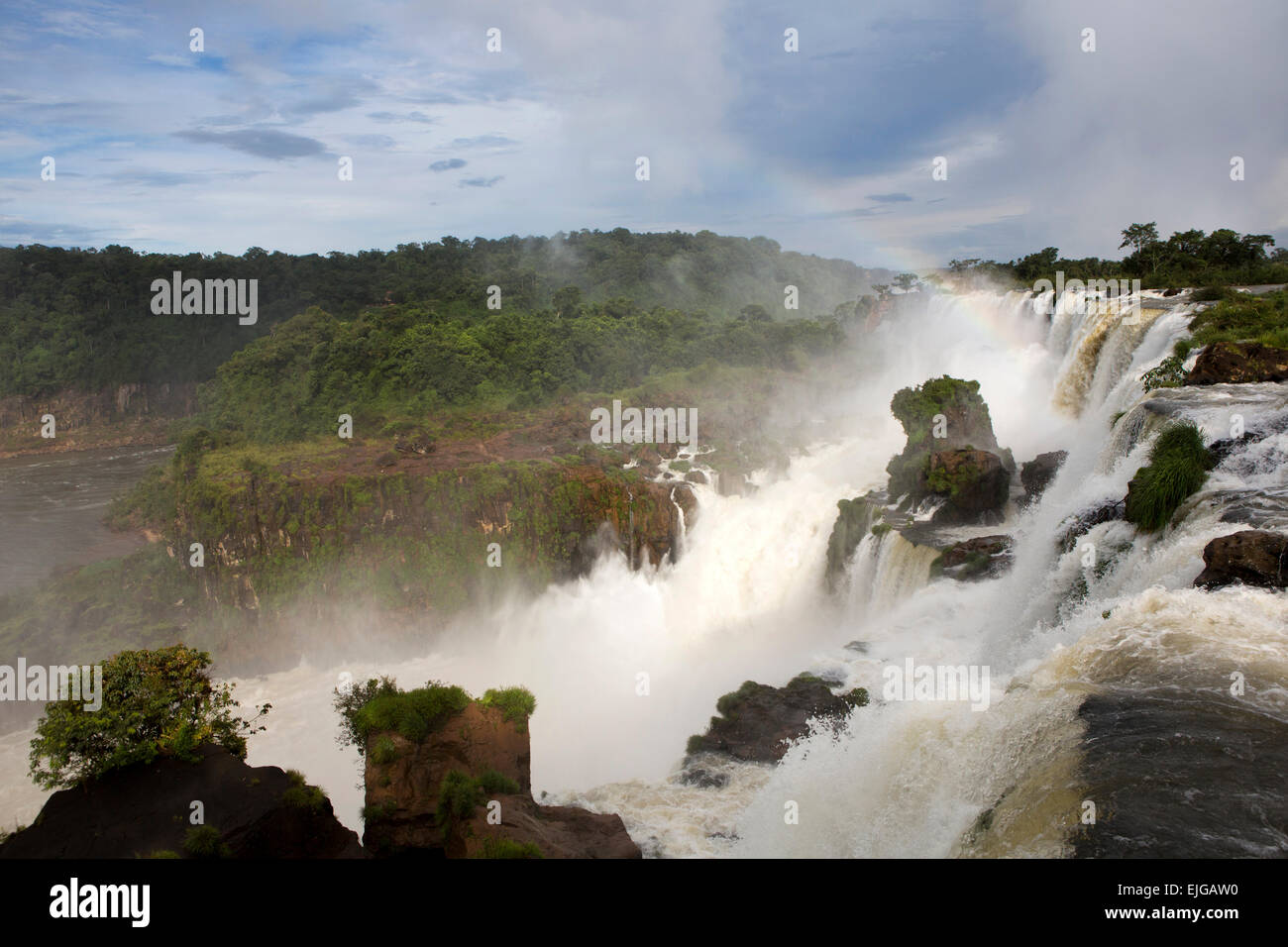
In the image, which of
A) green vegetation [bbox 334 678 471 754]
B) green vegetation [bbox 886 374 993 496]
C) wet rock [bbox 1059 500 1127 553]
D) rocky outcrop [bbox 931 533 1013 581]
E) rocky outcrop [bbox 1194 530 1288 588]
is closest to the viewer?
rocky outcrop [bbox 1194 530 1288 588]

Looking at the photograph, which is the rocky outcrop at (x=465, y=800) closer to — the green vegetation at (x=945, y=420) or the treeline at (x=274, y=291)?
the green vegetation at (x=945, y=420)

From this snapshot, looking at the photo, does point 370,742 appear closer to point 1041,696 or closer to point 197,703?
point 197,703

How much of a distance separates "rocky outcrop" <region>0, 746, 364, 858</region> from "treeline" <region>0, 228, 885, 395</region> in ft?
139

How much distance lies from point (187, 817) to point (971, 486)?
20.7 meters

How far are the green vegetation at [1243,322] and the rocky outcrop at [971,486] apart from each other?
5.96 m

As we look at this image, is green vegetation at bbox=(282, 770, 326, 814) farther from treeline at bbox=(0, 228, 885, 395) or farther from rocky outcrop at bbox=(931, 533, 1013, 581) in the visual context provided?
treeline at bbox=(0, 228, 885, 395)

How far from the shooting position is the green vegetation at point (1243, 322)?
20.5m

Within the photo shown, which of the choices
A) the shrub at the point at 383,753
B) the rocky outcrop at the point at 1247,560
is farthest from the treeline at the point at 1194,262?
the shrub at the point at 383,753

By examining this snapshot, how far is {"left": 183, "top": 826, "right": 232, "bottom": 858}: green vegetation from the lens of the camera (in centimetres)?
1000

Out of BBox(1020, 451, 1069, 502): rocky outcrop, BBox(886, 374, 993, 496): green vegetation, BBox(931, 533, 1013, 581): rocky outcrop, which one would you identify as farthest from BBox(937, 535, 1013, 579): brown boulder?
BBox(886, 374, 993, 496): green vegetation

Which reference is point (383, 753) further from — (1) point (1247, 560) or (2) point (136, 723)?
(1) point (1247, 560)

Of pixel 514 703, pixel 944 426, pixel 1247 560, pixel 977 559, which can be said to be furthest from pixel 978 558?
pixel 514 703

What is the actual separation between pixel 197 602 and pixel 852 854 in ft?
98.4
